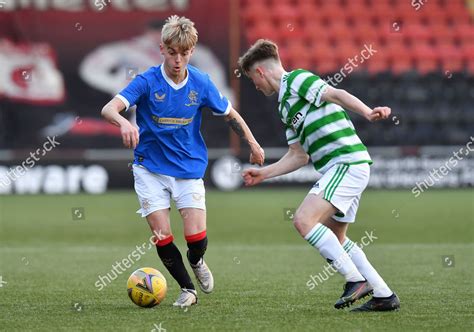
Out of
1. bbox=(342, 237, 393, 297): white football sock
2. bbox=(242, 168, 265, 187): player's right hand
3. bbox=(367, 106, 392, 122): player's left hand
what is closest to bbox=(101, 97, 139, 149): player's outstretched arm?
bbox=(242, 168, 265, 187): player's right hand

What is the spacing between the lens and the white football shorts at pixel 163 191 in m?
6.56

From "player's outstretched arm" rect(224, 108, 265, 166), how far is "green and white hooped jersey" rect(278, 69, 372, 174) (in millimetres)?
588

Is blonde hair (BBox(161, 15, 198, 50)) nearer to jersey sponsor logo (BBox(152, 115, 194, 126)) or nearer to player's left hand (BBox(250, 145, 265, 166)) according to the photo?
jersey sponsor logo (BBox(152, 115, 194, 126))

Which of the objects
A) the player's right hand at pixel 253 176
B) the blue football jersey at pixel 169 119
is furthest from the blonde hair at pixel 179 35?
the player's right hand at pixel 253 176

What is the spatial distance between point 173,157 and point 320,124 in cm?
115

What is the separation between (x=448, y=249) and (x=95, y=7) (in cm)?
1185

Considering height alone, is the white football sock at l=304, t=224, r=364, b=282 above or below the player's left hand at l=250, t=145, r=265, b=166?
below

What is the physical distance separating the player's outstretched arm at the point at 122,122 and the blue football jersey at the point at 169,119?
0.22m

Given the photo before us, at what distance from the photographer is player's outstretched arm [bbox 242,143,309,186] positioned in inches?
252

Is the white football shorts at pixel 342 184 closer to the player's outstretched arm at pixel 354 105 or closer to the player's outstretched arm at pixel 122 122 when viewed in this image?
the player's outstretched arm at pixel 354 105

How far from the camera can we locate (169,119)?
6.62m

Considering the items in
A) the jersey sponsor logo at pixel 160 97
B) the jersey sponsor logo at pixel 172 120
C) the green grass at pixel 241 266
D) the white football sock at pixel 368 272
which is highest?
the jersey sponsor logo at pixel 160 97

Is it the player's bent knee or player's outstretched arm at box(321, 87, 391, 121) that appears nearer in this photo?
player's outstretched arm at box(321, 87, 391, 121)

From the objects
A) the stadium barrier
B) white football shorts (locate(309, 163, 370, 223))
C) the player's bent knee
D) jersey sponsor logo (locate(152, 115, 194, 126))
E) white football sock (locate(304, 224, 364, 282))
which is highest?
jersey sponsor logo (locate(152, 115, 194, 126))
